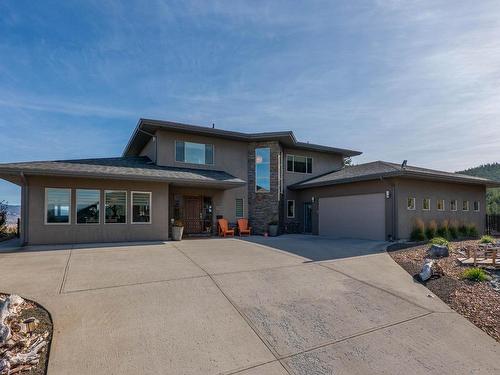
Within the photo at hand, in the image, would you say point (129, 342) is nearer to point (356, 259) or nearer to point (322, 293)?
point (322, 293)

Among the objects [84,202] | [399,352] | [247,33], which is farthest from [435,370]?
[84,202]

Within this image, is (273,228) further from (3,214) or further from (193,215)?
(3,214)

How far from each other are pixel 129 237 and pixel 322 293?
28.8 ft

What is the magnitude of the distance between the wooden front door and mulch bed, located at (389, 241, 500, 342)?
32.2ft

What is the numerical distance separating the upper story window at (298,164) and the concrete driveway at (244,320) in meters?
10.5

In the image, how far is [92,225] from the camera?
10984 millimetres

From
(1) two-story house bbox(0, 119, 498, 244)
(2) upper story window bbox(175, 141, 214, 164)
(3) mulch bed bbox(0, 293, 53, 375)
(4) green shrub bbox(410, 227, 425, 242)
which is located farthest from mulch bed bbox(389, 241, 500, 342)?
(2) upper story window bbox(175, 141, 214, 164)

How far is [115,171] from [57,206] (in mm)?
2462

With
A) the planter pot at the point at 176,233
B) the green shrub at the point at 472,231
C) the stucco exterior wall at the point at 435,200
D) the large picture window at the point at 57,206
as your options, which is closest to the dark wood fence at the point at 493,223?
the stucco exterior wall at the point at 435,200

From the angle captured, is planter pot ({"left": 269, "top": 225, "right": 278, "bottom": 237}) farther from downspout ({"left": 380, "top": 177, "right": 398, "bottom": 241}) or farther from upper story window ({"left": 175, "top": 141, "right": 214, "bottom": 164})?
downspout ({"left": 380, "top": 177, "right": 398, "bottom": 241})

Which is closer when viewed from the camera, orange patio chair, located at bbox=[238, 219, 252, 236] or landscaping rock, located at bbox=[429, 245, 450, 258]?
landscaping rock, located at bbox=[429, 245, 450, 258]

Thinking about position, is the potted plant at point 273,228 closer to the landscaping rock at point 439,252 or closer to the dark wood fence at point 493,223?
the landscaping rock at point 439,252

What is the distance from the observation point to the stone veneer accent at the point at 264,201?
1556cm

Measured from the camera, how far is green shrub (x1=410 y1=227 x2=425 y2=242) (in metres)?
12.0
